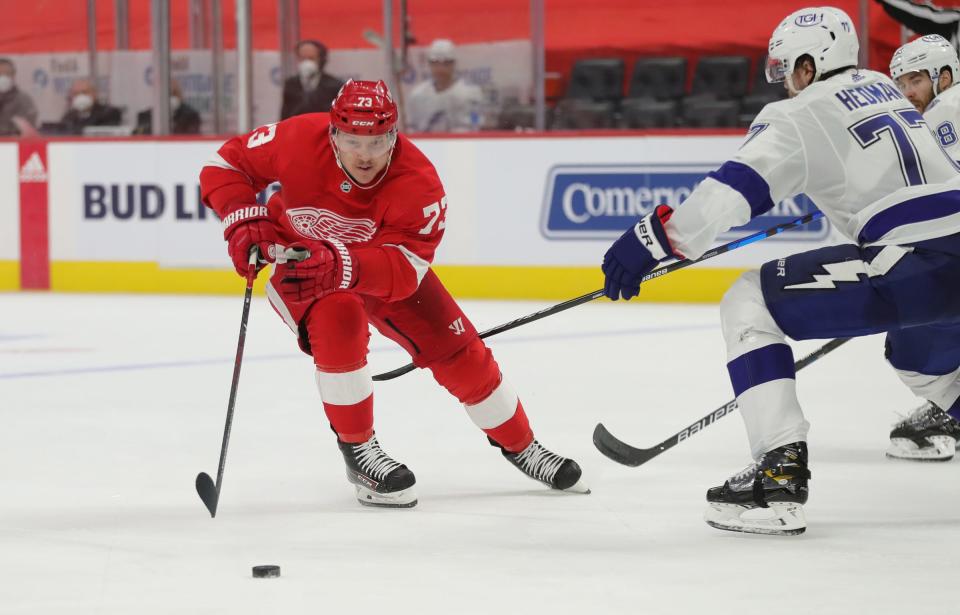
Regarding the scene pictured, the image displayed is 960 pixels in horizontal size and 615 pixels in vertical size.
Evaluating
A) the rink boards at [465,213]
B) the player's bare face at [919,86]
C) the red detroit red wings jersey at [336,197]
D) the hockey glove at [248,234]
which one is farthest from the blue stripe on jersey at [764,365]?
the rink boards at [465,213]

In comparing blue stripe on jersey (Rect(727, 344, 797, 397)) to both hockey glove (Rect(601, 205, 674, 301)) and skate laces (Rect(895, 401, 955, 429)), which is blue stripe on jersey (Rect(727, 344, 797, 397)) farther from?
skate laces (Rect(895, 401, 955, 429))

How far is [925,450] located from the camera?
12.3 feet

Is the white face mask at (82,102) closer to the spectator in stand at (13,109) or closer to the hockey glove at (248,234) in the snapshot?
the spectator in stand at (13,109)

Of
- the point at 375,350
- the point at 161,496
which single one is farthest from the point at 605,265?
the point at 375,350

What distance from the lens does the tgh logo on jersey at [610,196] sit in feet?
26.2

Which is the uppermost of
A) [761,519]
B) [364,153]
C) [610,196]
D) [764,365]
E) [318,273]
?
[364,153]

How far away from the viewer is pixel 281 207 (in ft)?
11.2

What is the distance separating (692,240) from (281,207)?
1086 mm

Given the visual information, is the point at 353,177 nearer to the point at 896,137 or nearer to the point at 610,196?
the point at 896,137

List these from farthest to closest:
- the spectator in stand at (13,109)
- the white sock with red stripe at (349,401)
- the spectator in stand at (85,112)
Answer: the spectator in stand at (13,109)
the spectator in stand at (85,112)
the white sock with red stripe at (349,401)

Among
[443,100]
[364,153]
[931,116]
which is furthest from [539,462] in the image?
[443,100]

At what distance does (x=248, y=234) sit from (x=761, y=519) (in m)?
1.23

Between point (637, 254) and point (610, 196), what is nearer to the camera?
point (637, 254)

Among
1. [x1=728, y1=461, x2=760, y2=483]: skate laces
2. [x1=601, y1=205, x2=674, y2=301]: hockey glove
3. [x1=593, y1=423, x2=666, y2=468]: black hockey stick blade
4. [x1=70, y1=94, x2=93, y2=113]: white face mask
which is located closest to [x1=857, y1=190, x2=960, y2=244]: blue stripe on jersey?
[x1=601, y1=205, x2=674, y2=301]: hockey glove
